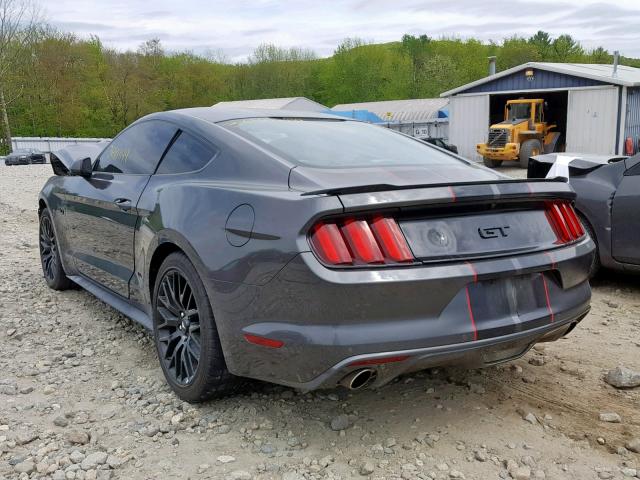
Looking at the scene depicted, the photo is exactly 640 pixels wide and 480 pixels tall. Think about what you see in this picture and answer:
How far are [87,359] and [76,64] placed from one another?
206ft

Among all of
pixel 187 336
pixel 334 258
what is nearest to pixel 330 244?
pixel 334 258

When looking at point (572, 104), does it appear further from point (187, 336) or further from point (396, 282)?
point (396, 282)

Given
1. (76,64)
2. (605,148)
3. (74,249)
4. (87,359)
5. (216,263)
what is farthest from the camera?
(76,64)

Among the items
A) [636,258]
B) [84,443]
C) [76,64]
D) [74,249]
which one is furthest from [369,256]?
[76,64]

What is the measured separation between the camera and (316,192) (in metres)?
2.49

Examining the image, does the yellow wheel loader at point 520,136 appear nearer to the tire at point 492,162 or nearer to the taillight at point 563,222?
the tire at point 492,162

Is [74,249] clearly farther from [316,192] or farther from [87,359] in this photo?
[316,192]

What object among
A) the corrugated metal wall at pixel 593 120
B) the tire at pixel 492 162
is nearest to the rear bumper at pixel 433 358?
the tire at pixel 492 162

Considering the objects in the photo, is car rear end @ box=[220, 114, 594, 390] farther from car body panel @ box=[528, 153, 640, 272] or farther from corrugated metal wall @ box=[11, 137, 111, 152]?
corrugated metal wall @ box=[11, 137, 111, 152]

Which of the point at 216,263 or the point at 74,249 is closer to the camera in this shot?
the point at 216,263

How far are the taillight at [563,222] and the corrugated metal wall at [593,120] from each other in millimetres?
21904

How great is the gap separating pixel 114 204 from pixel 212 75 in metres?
71.8

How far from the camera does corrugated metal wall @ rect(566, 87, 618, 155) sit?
22766 millimetres

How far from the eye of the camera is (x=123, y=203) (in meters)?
3.72
